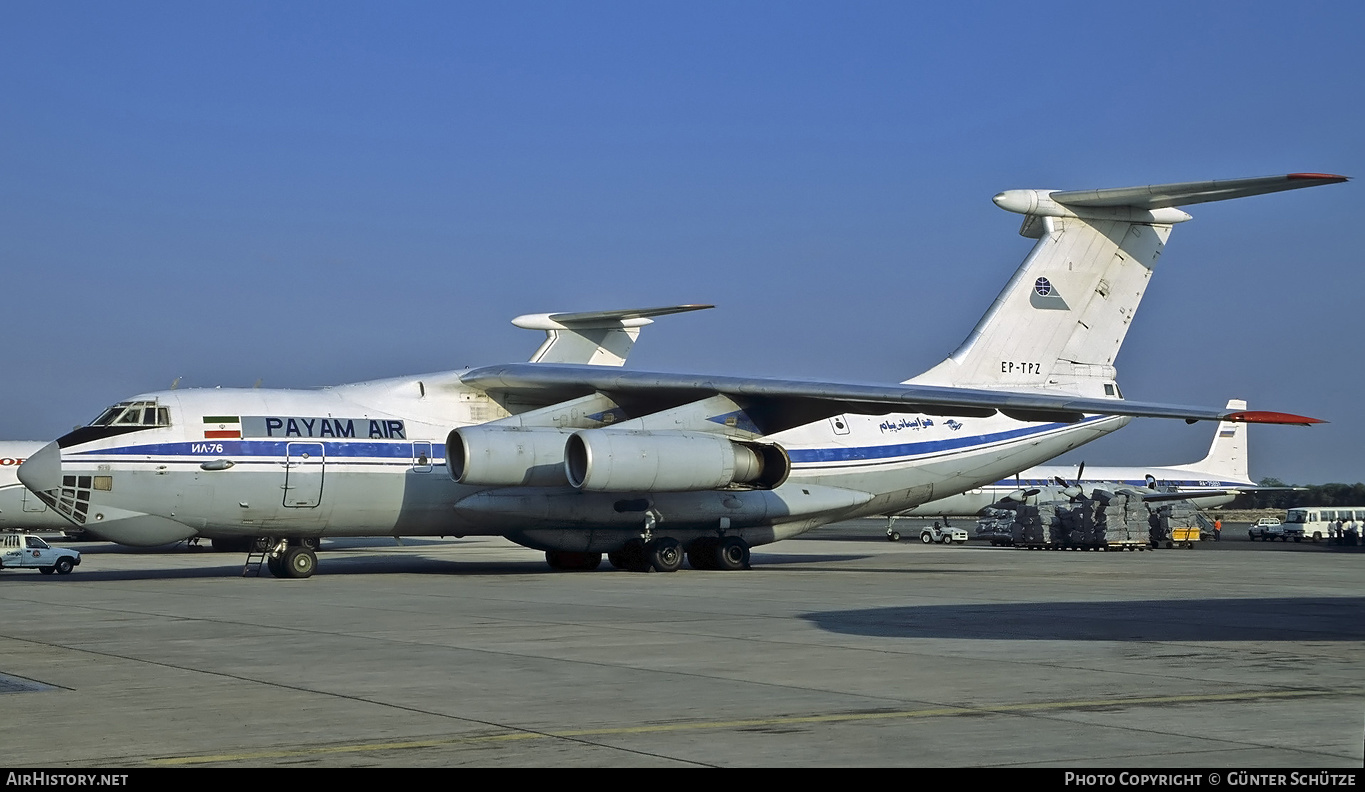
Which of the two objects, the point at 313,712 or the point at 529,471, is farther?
the point at 529,471

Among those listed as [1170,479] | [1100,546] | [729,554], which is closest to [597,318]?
[729,554]

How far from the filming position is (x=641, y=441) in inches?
800

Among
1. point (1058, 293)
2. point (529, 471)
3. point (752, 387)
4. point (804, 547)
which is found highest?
point (1058, 293)

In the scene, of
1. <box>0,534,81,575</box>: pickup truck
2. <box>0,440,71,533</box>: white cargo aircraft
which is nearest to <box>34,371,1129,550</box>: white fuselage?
<box>0,534,81,575</box>: pickup truck

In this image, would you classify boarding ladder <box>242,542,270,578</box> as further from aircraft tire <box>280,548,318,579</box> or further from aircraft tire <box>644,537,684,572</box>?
aircraft tire <box>644,537,684,572</box>

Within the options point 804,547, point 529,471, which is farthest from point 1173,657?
point 804,547

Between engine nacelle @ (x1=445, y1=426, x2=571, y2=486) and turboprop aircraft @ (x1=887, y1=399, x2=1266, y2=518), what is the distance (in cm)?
3113

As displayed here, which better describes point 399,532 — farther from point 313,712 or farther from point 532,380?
point 313,712

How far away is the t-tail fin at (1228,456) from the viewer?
5719 cm

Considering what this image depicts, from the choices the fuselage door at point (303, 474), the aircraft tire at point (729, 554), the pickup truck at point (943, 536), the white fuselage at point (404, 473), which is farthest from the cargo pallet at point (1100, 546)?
the fuselage door at point (303, 474)

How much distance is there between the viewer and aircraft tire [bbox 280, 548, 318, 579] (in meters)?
20.5

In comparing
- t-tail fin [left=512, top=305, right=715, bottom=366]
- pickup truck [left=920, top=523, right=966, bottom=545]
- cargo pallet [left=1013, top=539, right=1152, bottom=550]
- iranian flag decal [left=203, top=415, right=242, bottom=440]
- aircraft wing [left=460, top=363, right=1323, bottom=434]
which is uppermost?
t-tail fin [left=512, top=305, right=715, bottom=366]

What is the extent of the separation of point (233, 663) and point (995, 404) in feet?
41.0

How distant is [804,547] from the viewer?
36.0 meters
